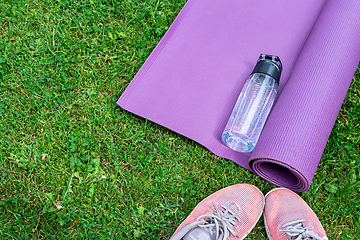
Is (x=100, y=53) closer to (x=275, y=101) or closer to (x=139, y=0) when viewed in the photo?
(x=139, y=0)

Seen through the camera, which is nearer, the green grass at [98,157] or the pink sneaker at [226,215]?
the pink sneaker at [226,215]

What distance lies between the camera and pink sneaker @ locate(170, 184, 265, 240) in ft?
6.17

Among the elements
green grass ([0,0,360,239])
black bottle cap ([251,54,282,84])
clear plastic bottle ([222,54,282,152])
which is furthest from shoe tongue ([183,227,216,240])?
black bottle cap ([251,54,282,84])

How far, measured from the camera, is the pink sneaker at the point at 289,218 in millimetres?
1939

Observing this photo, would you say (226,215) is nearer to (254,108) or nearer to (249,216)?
(249,216)

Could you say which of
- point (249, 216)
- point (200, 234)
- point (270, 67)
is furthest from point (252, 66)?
point (200, 234)

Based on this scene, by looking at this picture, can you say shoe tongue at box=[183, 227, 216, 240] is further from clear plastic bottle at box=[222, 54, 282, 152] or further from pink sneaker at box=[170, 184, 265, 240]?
clear plastic bottle at box=[222, 54, 282, 152]

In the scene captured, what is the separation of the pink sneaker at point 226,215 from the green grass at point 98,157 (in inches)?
3.2

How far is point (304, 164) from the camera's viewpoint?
175cm

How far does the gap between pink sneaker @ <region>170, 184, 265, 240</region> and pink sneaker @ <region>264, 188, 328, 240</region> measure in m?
0.08

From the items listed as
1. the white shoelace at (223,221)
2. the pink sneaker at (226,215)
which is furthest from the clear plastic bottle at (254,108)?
the white shoelace at (223,221)

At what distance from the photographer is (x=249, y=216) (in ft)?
6.65

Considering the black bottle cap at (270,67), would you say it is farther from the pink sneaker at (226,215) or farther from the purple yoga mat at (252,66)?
the pink sneaker at (226,215)

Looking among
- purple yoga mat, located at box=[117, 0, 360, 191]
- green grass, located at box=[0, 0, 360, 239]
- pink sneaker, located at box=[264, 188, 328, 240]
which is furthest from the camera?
green grass, located at box=[0, 0, 360, 239]
